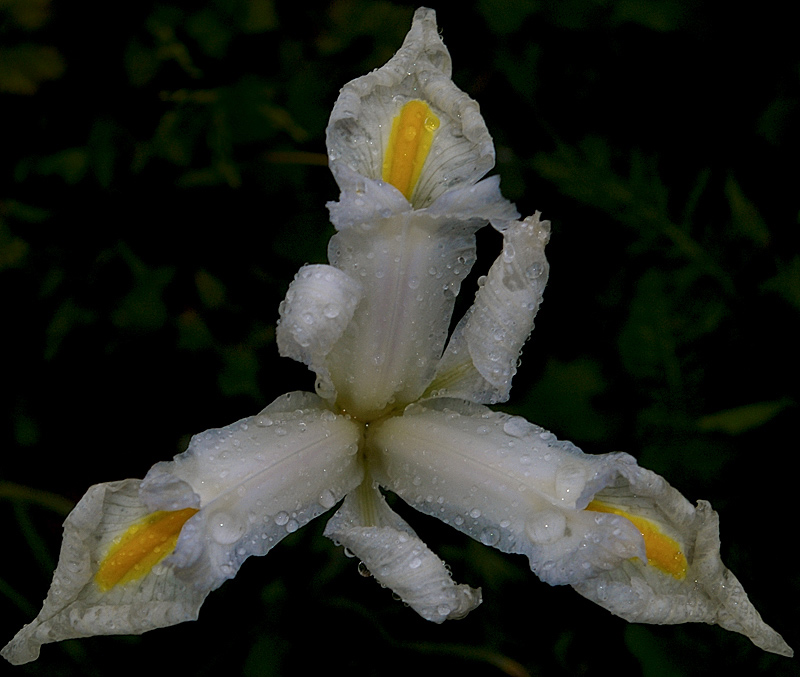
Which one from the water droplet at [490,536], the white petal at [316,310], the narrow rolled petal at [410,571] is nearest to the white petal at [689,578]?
the water droplet at [490,536]

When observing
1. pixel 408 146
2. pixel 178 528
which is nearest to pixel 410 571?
pixel 178 528

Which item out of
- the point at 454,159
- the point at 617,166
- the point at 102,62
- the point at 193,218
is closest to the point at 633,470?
the point at 454,159

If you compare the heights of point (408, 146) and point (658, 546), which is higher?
point (408, 146)

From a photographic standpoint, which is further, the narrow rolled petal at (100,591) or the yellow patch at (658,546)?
the yellow patch at (658,546)

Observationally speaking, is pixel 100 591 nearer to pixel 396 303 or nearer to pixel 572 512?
pixel 396 303

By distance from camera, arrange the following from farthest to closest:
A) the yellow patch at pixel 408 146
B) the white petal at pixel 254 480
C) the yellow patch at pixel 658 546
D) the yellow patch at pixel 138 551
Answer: the yellow patch at pixel 408 146
the yellow patch at pixel 658 546
the yellow patch at pixel 138 551
the white petal at pixel 254 480

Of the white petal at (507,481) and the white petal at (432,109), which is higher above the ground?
the white petal at (432,109)

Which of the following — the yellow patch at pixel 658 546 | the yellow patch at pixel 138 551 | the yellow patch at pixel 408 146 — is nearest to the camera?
the yellow patch at pixel 138 551

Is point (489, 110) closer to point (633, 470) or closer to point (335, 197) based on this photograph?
point (335, 197)

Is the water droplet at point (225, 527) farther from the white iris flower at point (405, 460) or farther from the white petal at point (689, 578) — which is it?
the white petal at point (689, 578)
